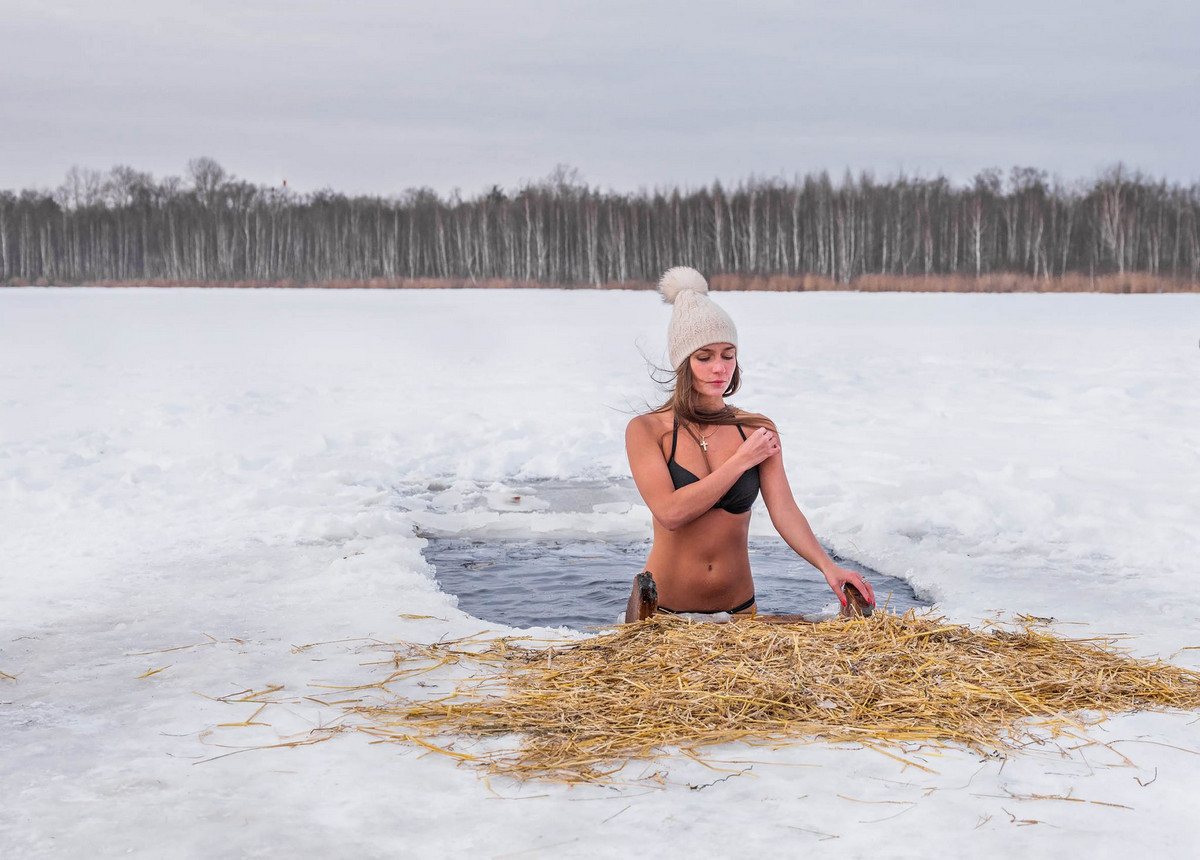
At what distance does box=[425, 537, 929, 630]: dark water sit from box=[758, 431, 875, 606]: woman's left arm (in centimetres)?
123

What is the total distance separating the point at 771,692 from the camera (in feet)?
10.8

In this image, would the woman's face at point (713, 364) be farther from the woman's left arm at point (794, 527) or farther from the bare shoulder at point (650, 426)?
the woman's left arm at point (794, 527)

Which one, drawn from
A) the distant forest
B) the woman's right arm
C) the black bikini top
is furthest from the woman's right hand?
the distant forest

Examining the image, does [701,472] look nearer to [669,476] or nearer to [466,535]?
[669,476]

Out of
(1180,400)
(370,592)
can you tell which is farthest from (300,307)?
(370,592)

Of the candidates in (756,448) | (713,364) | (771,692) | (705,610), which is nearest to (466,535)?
(705,610)

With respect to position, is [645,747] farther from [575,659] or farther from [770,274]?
[770,274]

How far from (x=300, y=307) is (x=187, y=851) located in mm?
31292

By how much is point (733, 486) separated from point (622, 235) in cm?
4923

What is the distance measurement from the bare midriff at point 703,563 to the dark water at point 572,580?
104 cm

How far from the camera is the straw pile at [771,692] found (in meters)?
3.10

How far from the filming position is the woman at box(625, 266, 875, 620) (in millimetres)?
4105

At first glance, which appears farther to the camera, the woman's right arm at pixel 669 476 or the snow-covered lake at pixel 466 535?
the woman's right arm at pixel 669 476

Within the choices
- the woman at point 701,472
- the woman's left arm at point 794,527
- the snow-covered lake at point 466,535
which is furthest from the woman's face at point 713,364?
the snow-covered lake at point 466,535
